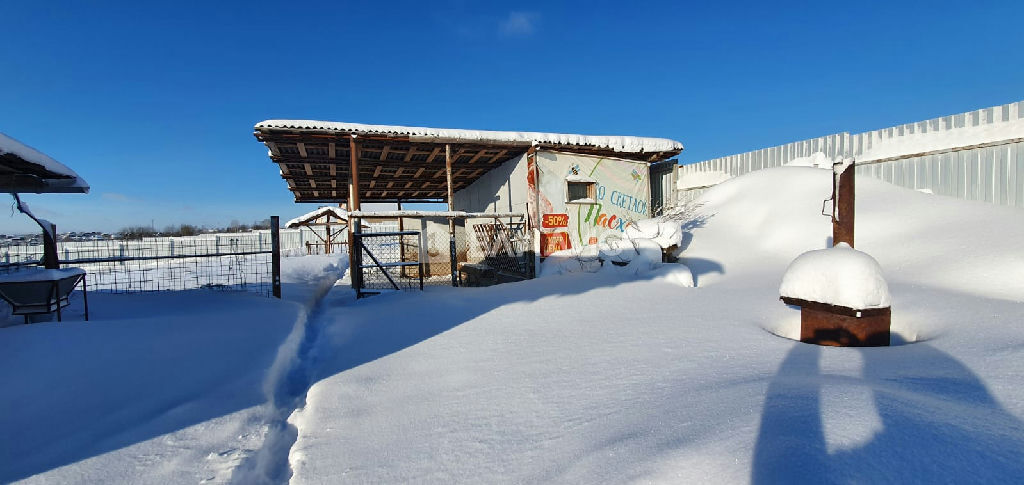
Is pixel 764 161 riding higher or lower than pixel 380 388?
higher

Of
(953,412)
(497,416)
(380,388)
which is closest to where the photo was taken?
(953,412)

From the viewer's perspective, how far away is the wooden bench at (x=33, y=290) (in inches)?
176

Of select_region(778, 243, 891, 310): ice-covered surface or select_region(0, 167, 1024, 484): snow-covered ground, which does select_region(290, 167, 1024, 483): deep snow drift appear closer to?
select_region(0, 167, 1024, 484): snow-covered ground

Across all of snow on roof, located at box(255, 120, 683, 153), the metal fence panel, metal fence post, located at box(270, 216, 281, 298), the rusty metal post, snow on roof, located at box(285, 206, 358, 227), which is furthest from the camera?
snow on roof, located at box(285, 206, 358, 227)

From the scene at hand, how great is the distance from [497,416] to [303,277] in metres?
11.9

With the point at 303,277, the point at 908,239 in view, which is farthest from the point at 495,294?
the point at 303,277

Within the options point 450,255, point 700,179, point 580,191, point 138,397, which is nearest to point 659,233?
point 580,191

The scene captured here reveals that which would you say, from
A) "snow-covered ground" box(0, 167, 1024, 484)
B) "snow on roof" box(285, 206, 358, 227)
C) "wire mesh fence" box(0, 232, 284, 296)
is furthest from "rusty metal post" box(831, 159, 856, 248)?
"snow on roof" box(285, 206, 358, 227)

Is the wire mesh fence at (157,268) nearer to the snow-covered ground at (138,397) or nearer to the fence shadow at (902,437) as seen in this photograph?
the snow-covered ground at (138,397)

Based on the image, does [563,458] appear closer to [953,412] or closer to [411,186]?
[953,412]

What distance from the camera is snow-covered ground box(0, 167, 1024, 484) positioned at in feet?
5.29

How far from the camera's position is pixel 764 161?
1130 cm

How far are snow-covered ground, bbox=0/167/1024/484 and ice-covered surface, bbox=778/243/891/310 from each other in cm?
43

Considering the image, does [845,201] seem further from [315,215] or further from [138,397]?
[315,215]
